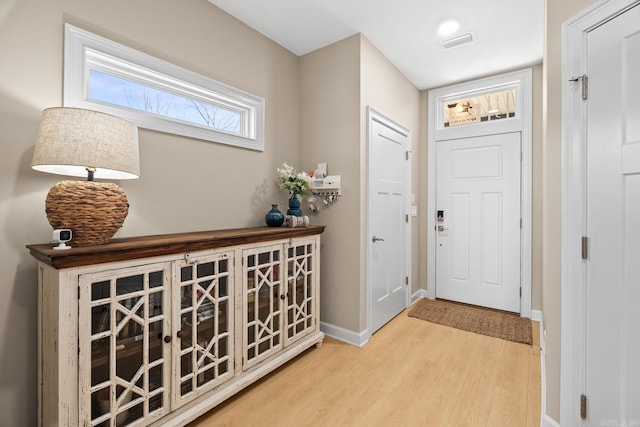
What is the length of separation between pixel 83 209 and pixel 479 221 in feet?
12.2

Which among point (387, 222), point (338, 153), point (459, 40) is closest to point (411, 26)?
point (459, 40)

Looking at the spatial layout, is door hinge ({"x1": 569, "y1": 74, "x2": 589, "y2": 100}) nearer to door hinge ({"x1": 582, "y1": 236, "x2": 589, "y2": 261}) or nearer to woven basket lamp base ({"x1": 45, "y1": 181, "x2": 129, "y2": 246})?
door hinge ({"x1": 582, "y1": 236, "x2": 589, "y2": 261})

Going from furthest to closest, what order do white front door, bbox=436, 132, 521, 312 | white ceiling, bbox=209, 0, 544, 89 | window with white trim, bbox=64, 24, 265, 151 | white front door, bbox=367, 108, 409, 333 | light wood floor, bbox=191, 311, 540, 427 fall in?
white front door, bbox=436, 132, 521, 312, white front door, bbox=367, 108, 409, 333, white ceiling, bbox=209, 0, 544, 89, light wood floor, bbox=191, 311, 540, 427, window with white trim, bbox=64, 24, 265, 151

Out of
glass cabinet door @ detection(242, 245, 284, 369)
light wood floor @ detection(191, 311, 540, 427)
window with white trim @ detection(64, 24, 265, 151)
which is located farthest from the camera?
glass cabinet door @ detection(242, 245, 284, 369)

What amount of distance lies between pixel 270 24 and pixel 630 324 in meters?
2.97

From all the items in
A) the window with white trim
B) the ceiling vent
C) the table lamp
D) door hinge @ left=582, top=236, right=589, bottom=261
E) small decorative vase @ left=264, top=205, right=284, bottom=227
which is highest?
the ceiling vent

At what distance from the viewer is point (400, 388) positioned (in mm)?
2002

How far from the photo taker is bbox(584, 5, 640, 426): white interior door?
1.16 meters

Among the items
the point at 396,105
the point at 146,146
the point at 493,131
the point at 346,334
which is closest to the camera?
the point at 146,146

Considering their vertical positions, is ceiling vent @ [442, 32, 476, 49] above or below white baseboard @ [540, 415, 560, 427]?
above

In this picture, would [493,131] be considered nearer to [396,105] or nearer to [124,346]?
[396,105]

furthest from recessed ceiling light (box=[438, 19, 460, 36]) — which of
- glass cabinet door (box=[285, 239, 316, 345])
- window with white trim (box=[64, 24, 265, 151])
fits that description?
glass cabinet door (box=[285, 239, 316, 345])

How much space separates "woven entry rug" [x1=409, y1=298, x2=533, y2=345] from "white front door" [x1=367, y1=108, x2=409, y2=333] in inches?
12.6

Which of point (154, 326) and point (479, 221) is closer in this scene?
point (154, 326)
